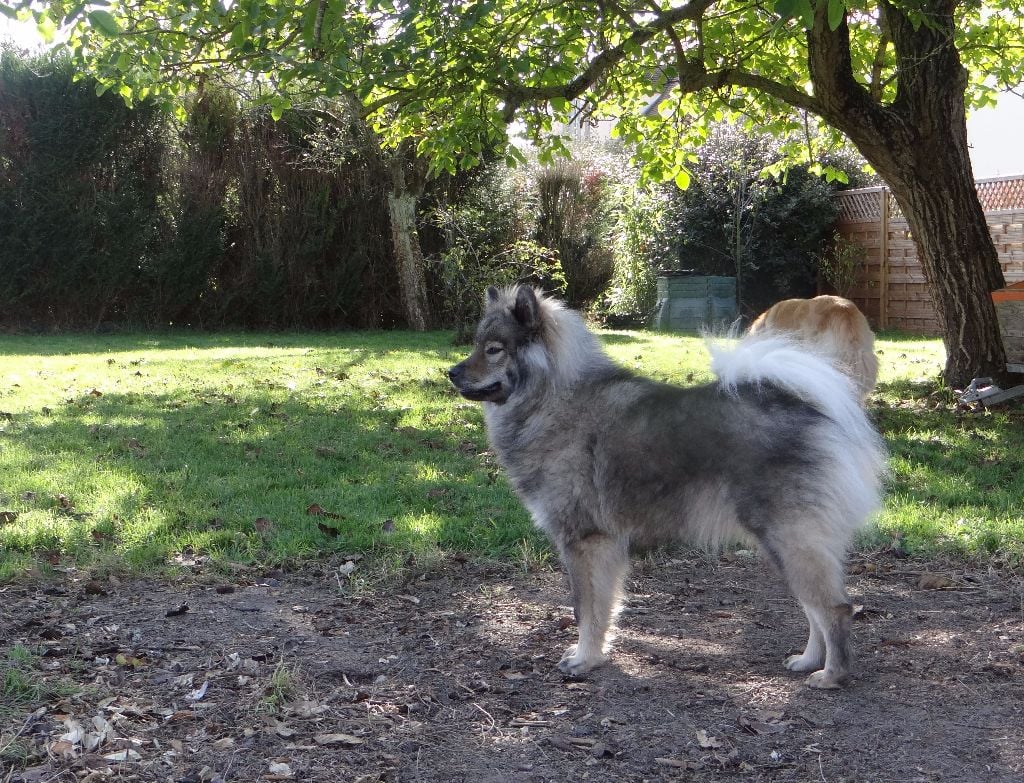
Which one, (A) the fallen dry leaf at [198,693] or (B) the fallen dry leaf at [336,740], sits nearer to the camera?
(B) the fallen dry leaf at [336,740]

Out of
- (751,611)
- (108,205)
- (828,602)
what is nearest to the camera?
(828,602)

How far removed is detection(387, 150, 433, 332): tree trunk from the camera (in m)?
16.5

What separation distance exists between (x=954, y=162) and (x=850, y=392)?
19.7ft

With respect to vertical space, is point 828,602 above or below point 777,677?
above

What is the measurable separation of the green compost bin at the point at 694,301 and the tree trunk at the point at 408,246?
14.7ft

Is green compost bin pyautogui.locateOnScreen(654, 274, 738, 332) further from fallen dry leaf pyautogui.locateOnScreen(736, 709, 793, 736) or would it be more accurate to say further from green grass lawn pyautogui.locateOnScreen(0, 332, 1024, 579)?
fallen dry leaf pyautogui.locateOnScreen(736, 709, 793, 736)

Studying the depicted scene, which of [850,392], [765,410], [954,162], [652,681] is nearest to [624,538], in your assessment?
[652,681]

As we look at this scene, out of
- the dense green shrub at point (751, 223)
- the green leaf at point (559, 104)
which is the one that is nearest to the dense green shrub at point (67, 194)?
the dense green shrub at point (751, 223)

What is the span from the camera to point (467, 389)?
402 centimetres

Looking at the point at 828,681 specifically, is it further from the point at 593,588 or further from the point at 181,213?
the point at 181,213

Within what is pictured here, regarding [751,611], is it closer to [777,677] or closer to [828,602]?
[777,677]

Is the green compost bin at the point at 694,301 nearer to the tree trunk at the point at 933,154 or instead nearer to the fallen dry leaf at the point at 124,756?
the tree trunk at the point at 933,154

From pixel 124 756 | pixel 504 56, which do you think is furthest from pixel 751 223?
pixel 124 756

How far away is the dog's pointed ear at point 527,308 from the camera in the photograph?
3926 mm
